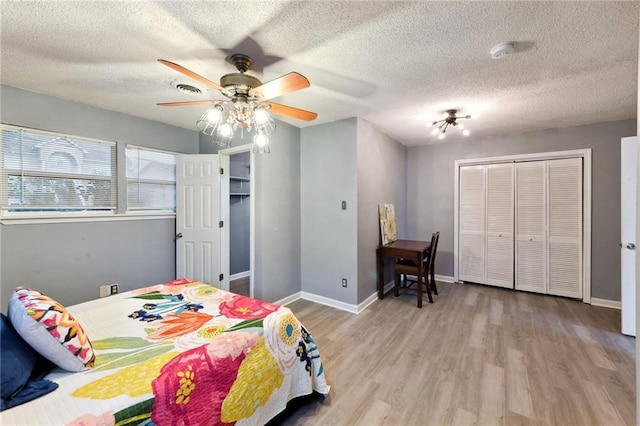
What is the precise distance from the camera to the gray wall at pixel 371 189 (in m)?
3.39

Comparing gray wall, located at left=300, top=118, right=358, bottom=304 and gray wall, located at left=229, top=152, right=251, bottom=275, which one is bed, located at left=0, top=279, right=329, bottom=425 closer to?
gray wall, located at left=300, top=118, right=358, bottom=304

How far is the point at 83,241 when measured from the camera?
2814 mm

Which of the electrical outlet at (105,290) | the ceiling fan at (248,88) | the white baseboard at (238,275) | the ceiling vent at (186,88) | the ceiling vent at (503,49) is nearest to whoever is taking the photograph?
the ceiling fan at (248,88)

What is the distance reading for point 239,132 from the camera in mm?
3533

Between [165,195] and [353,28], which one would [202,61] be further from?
[165,195]

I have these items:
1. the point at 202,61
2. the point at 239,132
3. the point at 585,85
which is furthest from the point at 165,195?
the point at 585,85

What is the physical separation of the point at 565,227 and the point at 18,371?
537 cm

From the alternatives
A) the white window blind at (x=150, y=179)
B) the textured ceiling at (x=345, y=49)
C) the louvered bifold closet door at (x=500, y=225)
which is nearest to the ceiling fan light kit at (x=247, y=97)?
the textured ceiling at (x=345, y=49)

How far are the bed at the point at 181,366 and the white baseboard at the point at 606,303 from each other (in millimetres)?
3947

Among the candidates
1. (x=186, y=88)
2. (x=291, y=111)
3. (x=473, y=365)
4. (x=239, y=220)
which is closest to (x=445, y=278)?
(x=473, y=365)

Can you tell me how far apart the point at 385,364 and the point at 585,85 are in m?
3.07

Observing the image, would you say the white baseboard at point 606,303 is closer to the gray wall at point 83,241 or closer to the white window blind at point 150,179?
the gray wall at point 83,241

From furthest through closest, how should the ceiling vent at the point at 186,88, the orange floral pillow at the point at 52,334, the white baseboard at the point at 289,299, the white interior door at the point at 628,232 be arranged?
the white baseboard at the point at 289,299
the white interior door at the point at 628,232
the ceiling vent at the point at 186,88
the orange floral pillow at the point at 52,334

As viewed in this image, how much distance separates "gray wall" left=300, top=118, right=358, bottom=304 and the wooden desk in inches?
23.4
